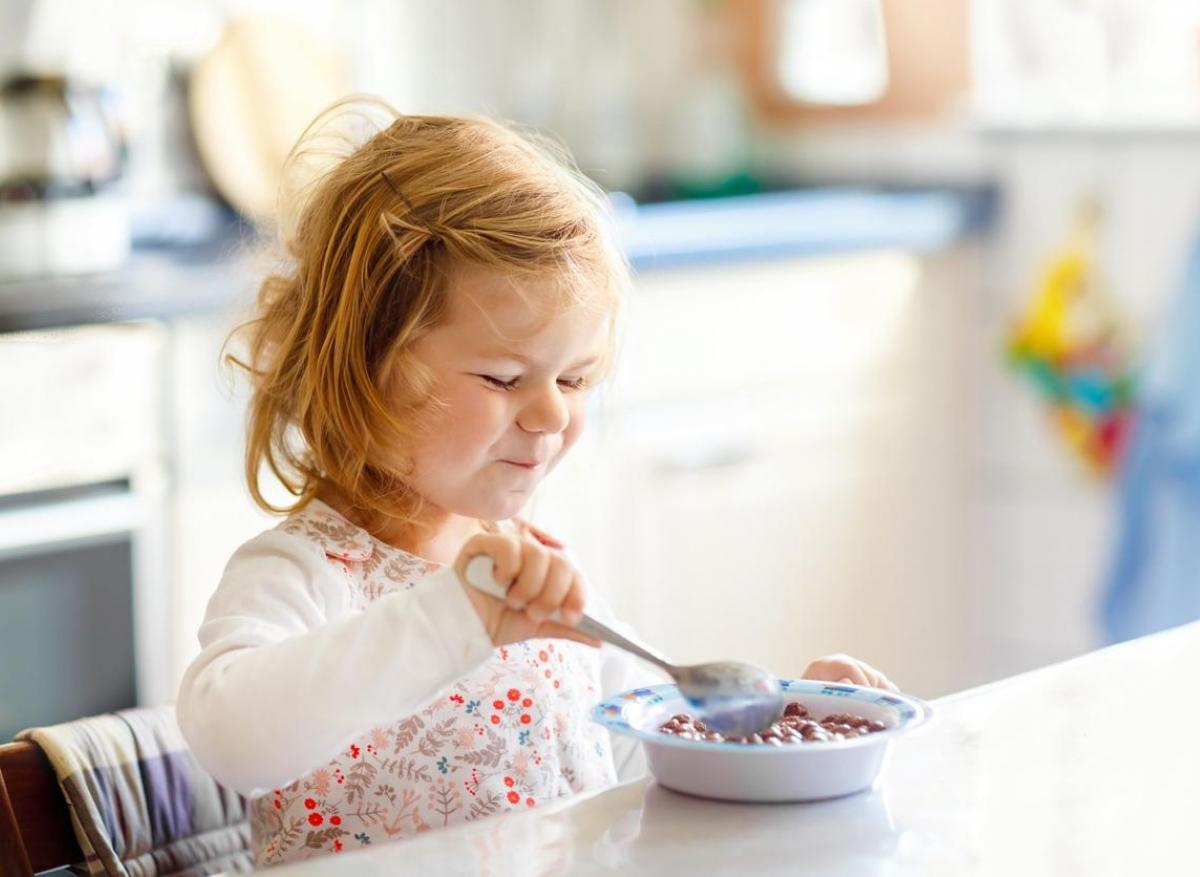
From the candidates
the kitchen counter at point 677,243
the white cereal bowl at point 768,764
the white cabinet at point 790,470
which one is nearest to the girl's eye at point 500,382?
the white cereal bowl at point 768,764

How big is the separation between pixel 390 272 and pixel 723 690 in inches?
14.2

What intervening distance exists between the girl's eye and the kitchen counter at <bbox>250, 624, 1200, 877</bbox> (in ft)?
0.96

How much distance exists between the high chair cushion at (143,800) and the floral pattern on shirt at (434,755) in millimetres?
25

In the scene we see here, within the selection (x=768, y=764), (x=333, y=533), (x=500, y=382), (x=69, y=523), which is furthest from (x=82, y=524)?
(x=768, y=764)

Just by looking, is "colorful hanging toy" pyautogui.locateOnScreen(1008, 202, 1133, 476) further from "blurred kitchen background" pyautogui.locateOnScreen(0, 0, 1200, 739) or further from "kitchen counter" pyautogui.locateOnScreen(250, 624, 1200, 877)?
"kitchen counter" pyautogui.locateOnScreen(250, 624, 1200, 877)

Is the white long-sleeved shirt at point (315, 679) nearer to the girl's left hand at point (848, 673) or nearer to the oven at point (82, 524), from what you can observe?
the girl's left hand at point (848, 673)

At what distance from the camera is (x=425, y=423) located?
1122 mm

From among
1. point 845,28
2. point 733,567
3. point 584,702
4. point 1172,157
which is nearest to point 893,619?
point 733,567

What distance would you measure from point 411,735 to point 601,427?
1.26 m

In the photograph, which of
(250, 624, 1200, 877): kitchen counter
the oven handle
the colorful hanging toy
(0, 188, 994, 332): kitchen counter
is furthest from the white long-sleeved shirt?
the colorful hanging toy

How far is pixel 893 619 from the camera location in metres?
2.83

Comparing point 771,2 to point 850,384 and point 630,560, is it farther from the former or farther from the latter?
point 630,560

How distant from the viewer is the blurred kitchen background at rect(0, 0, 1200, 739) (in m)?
2.10

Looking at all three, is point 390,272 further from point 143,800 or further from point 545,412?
point 143,800
